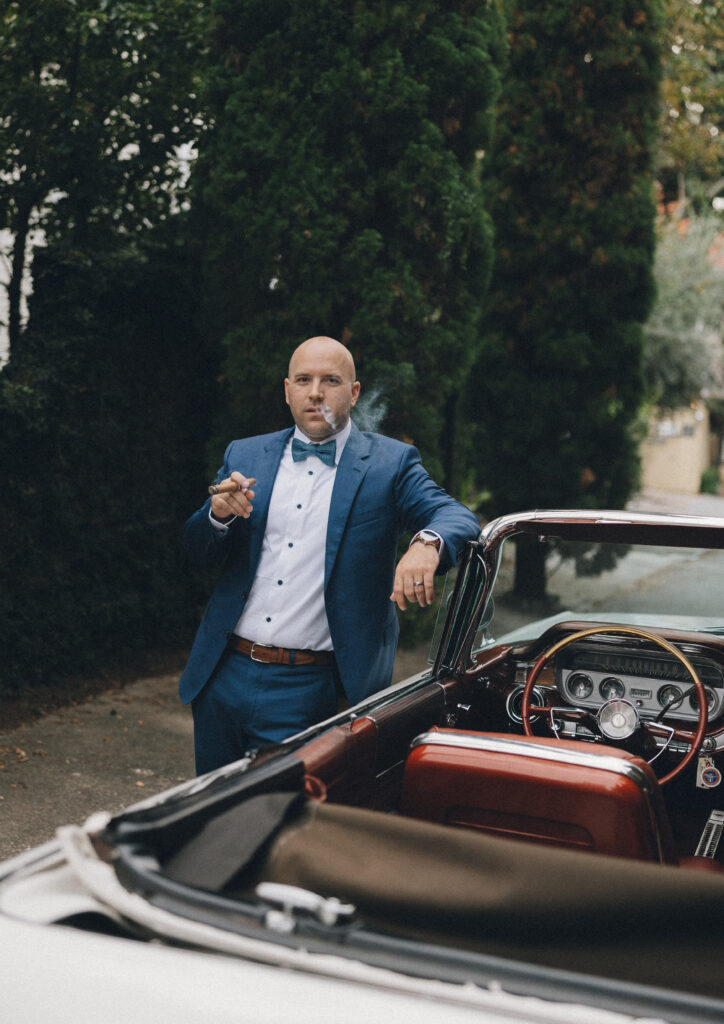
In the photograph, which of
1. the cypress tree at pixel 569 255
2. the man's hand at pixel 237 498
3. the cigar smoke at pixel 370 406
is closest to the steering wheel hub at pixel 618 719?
the man's hand at pixel 237 498

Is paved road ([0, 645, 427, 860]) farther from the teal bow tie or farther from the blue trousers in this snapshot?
the teal bow tie

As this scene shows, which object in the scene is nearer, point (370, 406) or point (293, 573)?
point (293, 573)

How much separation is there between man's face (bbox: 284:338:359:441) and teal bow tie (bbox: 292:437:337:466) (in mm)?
45

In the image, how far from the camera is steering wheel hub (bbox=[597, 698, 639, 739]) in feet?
10.4

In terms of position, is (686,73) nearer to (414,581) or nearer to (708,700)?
(708,700)

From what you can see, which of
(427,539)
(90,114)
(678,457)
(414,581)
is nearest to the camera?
(414,581)

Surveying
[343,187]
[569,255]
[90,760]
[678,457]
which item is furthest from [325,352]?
[678,457]

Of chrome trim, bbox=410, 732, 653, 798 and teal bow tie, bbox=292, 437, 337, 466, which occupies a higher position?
teal bow tie, bbox=292, 437, 337, 466

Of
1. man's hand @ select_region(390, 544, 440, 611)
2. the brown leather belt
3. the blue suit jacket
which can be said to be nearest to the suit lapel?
the blue suit jacket

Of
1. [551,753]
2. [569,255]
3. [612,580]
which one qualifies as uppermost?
[569,255]

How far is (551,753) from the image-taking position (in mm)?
2320

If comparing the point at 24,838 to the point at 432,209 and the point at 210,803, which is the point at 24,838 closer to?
the point at 210,803

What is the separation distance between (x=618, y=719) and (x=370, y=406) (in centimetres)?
390

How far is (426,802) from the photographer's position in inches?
95.0
